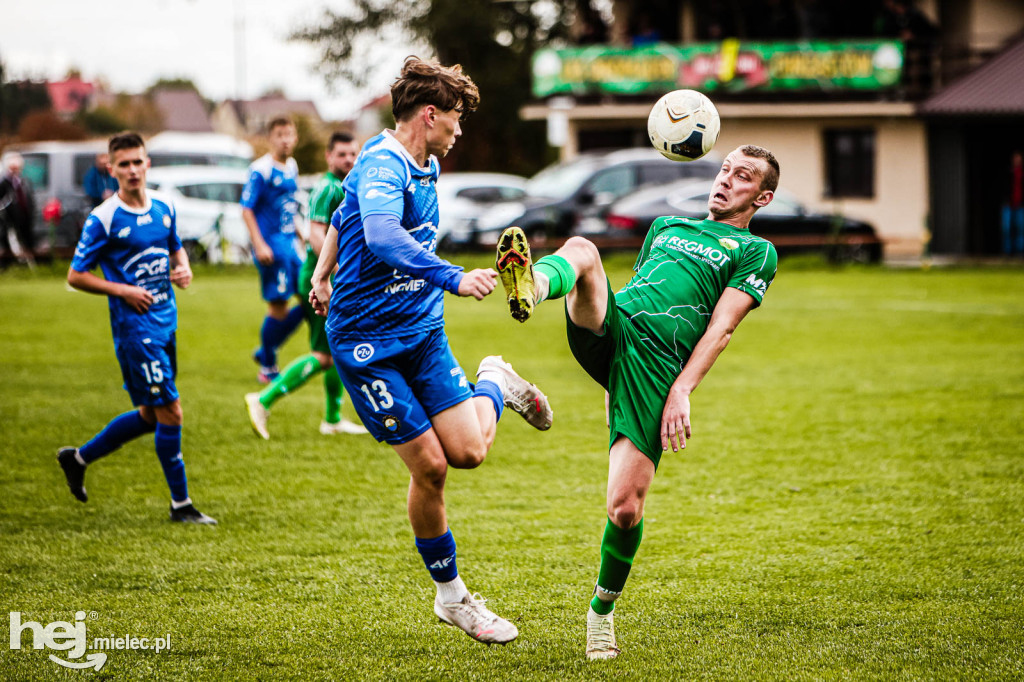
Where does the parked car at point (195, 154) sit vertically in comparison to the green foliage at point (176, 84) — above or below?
below

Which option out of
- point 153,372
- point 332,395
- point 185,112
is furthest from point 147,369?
point 185,112

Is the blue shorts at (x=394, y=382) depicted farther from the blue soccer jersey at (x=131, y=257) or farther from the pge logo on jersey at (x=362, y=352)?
the blue soccer jersey at (x=131, y=257)

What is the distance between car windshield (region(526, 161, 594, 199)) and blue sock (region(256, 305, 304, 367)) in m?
12.4

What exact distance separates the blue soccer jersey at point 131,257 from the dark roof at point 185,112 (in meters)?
89.4

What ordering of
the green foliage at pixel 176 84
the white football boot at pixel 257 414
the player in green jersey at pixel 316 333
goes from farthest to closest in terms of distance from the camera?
the green foliage at pixel 176 84 < the white football boot at pixel 257 414 < the player in green jersey at pixel 316 333

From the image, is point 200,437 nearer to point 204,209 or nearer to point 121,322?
point 121,322

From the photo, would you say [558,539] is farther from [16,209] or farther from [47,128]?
[47,128]

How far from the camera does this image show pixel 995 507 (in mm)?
6211

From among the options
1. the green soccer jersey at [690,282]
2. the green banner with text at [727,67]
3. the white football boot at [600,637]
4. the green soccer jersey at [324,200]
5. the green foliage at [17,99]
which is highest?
the green foliage at [17,99]

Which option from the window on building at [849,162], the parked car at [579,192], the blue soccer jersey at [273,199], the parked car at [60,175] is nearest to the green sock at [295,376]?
the blue soccer jersey at [273,199]

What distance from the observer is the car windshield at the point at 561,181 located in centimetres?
2197

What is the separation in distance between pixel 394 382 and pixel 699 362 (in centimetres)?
118

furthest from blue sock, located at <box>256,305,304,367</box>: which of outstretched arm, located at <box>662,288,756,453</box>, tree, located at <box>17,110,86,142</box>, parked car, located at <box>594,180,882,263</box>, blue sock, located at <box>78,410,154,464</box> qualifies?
tree, located at <box>17,110,86,142</box>

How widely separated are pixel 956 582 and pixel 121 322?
4469mm
